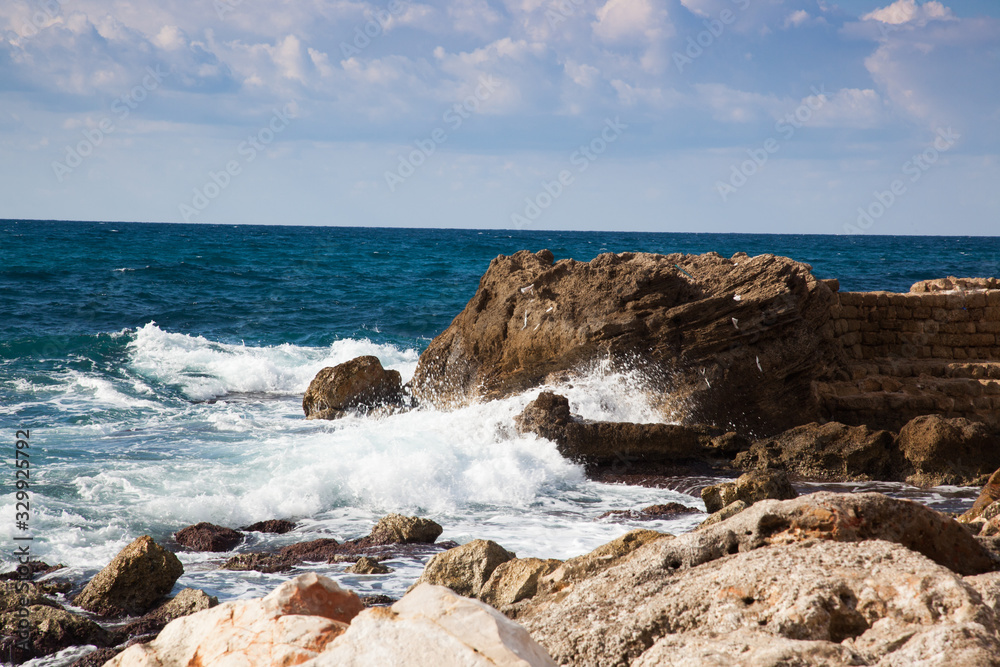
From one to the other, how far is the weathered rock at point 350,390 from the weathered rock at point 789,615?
9.37 metres

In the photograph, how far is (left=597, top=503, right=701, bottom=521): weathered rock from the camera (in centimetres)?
751

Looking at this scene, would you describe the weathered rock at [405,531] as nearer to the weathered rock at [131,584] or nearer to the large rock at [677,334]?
the weathered rock at [131,584]

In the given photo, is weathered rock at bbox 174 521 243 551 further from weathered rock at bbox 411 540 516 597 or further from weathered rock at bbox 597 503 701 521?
weathered rock at bbox 597 503 701 521

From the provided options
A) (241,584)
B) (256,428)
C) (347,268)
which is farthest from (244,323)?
(241,584)

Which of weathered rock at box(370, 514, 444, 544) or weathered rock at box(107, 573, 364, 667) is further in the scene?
weathered rock at box(370, 514, 444, 544)

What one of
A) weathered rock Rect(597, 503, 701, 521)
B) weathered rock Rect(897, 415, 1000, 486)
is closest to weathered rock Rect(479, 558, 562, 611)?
weathered rock Rect(597, 503, 701, 521)

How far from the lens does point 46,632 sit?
4621 millimetres

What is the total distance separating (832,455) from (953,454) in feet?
4.47

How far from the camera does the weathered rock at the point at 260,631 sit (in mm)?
2045

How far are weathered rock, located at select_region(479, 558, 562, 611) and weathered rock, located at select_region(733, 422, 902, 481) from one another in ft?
16.7

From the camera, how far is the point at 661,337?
1011 centimetres

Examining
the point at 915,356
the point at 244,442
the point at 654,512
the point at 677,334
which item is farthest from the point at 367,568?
the point at 915,356

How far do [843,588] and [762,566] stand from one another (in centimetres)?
29

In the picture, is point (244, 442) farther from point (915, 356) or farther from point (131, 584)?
Answer: point (915, 356)
